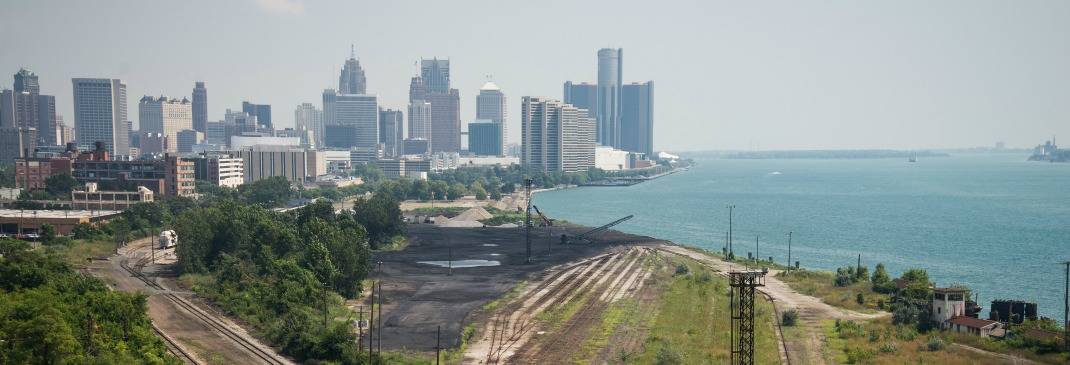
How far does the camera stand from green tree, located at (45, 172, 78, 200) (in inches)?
5851

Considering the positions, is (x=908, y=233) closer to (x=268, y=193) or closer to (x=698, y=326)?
(x=698, y=326)

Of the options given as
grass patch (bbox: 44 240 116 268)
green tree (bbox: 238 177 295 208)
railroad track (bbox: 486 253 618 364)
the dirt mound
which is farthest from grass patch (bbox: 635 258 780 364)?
green tree (bbox: 238 177 295 208)

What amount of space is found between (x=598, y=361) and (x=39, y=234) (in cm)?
7863

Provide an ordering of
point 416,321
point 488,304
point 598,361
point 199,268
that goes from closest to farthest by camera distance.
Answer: point 598,361 → point 416,321 → point 488,304 → point 199,268

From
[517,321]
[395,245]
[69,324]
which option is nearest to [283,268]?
[517,321]

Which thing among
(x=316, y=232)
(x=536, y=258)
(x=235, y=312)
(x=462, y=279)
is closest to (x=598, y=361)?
(x=235, y=312)

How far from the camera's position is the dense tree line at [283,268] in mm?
52531

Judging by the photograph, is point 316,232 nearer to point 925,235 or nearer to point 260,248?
point 260,248

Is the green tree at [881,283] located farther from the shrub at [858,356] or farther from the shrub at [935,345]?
the shrub at [858,356]

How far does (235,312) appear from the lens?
62406mm

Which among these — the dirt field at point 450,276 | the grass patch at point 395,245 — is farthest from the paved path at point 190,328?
the grass patch at point 395,245

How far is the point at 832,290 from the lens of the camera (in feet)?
249

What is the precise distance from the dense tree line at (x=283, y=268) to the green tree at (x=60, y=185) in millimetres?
68620

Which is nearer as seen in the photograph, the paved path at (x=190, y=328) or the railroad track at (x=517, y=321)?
the paved path at (x=190, y=328)
